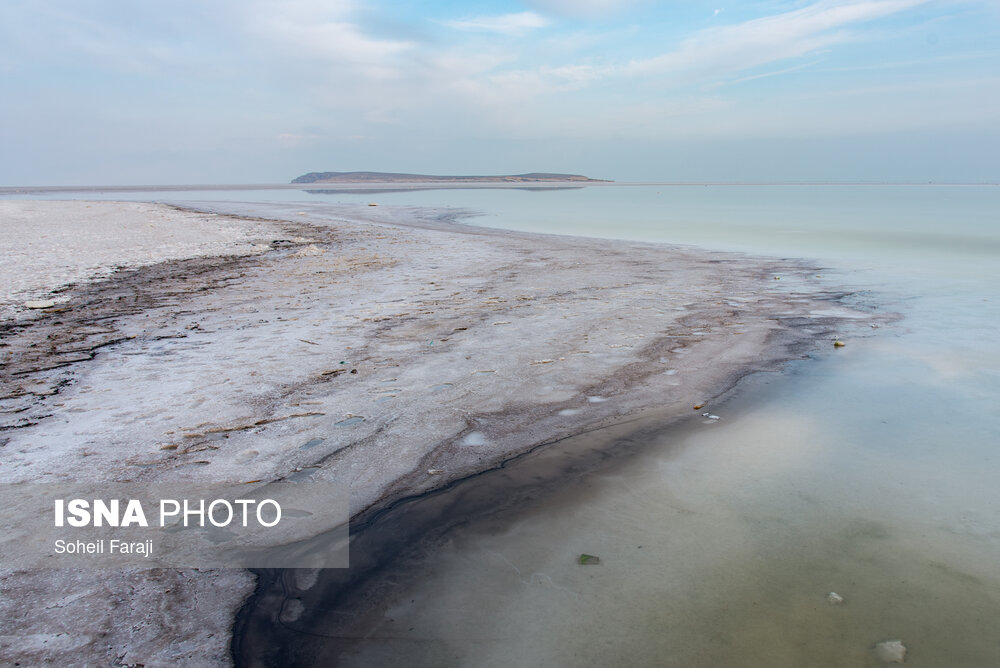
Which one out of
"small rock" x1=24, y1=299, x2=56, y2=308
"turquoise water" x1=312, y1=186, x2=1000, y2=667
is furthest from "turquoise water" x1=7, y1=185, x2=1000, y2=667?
"small rock" x1=24, y1=299, x2=56, y2=308

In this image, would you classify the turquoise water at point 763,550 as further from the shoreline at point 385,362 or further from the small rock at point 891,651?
the shoreline at point 385,362

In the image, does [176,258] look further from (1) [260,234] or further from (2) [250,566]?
(2) [250,566]

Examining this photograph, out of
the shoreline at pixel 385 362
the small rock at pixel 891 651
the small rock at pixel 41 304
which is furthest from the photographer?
the small rock at pixel 41 304

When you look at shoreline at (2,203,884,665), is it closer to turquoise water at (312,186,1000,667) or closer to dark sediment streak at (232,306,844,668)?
dark sediment streak at (232,306,844,668)

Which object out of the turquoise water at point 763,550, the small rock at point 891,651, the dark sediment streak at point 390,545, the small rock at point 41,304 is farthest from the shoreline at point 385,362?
the small rock at point 891,651

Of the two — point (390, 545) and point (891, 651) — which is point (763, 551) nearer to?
point (891, 651)

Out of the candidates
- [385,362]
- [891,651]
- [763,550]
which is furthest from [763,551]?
[385,362]
